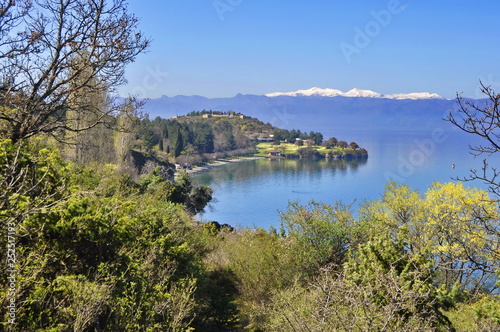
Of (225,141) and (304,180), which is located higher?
(225,141)

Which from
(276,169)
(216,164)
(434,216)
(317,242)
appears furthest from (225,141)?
(317,242)

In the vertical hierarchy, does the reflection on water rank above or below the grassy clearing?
below

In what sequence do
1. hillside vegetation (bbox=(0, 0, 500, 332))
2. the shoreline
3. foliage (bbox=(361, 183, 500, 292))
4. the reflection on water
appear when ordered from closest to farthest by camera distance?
hillside vegetation (bbox=(0, 0, 500, 332)), foliage (bbox=(361, 183, 500, 292)), the reflection on water, the shoreline

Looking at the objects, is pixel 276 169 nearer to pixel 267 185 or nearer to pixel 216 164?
pixel 216 164

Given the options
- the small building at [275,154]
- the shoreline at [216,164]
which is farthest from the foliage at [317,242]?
the small building at [275,154]

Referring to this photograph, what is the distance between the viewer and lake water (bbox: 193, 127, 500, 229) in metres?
48.2

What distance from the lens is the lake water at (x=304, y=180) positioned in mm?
48188

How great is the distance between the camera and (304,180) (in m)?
66.8

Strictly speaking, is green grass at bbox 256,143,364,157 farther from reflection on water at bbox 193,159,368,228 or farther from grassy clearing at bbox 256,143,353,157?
reflection on water at bbox 193,159,368,228

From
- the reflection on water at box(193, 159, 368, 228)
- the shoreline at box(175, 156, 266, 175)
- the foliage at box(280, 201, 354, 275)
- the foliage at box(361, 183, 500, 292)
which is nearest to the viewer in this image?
the foliage at box(280, 201, 354, 275)

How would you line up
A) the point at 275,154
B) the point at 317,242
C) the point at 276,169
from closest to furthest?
1. the point at 317,242
2. the point at 276,169
3. the point at 275,154

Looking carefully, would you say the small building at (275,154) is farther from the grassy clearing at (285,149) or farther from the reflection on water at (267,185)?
the reflection on water at (267,185)

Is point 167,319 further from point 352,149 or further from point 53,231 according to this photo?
point 352,149

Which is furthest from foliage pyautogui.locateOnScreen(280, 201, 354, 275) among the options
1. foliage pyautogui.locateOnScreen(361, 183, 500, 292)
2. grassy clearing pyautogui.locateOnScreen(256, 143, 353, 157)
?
grassy clearing pyautogui.locateOnScreen(256, 143, 353, 157)
